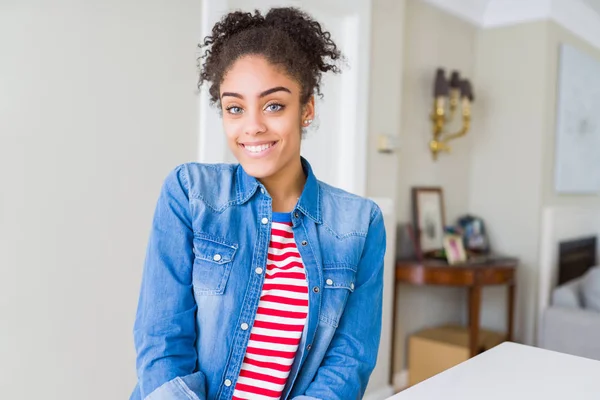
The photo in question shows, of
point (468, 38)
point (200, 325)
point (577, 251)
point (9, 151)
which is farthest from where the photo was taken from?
point (577, 251)

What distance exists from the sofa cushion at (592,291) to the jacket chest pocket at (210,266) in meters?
2.89

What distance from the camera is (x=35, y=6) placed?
Answer: 159 centimetres

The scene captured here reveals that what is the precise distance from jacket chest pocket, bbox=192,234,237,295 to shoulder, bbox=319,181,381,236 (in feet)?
0.74

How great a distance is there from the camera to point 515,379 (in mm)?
1062

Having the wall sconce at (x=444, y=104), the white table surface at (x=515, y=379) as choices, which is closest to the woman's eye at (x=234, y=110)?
the white table surface at (x=515, y=379)

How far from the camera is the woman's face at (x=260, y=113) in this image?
104cm

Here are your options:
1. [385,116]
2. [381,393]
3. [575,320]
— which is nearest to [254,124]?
[385,116]

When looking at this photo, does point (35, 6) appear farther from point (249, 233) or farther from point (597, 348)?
point (597, 348)

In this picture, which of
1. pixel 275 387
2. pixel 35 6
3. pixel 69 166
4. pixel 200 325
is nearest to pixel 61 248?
pixel 69 166

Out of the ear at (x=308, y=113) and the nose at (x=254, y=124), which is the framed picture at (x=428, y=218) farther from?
the nose at (x=254, y=124)

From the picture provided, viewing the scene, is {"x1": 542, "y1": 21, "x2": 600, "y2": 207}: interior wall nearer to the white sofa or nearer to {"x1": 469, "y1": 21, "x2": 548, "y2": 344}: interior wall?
{"x1": 469, "y1": 21, "x2": 548, "y2": 344}: interior wall

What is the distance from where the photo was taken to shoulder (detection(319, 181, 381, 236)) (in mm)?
1166

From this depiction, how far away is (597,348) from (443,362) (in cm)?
81

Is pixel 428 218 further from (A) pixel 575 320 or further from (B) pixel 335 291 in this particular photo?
(B) pixel 335 291
